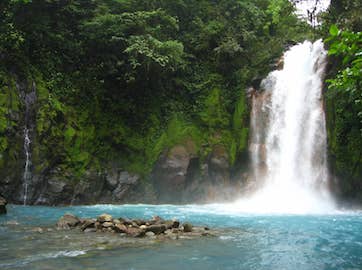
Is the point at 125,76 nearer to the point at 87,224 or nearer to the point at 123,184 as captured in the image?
the point at 123,184

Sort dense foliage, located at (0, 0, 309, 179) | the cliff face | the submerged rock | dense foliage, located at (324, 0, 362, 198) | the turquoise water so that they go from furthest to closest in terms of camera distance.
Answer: dense foliage, located at (0, 0, 309, 179) < dense foliage, located at (324, 0, 362, 198) < the cliff face < the submerged rock < the turquoise water

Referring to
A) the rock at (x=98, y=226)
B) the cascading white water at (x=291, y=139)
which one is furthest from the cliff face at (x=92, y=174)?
the rock at (x=98, y=226)

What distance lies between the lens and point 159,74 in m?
18.6

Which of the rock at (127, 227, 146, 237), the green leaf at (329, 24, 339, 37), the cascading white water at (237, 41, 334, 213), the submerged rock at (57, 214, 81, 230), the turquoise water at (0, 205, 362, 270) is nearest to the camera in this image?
the green leaf at (329, 24, 339, 37)

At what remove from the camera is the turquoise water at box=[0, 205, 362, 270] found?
5812 mm

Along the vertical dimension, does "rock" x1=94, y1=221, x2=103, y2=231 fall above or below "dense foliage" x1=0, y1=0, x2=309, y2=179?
below

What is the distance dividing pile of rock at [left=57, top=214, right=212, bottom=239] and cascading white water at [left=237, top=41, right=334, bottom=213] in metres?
7.41

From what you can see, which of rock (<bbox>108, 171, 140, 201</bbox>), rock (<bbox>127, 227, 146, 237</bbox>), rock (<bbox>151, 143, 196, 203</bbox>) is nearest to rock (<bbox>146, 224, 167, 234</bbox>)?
rock (<bbox>127, 227, 146, 237</bbox>)

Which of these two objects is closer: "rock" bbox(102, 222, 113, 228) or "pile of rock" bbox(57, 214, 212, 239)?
"pile of rock" bbox(57, 214, 212, 239)

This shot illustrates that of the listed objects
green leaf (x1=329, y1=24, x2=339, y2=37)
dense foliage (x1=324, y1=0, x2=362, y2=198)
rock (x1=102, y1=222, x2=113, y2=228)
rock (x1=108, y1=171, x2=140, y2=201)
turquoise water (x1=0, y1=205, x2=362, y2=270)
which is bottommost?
turquoise water (x1=0, y1=205, x2=362, y2=270)

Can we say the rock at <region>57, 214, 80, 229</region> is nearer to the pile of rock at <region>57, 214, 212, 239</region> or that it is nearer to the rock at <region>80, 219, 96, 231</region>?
the pile of rock at <region>57, 214, 212, 239</region>

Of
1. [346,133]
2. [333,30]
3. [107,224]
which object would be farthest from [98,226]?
[346,133]

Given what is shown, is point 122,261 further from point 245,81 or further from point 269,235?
point 245,81

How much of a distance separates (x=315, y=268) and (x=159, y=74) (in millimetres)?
14112
